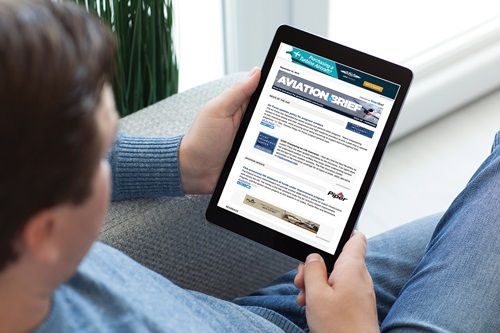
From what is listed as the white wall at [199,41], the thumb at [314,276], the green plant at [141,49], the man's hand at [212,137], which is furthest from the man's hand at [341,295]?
the white wall at [199,41]

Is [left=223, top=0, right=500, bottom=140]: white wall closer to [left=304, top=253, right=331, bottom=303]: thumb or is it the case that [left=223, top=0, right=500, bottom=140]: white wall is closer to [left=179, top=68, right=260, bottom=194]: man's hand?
[left=179, top=68, right=260, bottom=194]: man's hand

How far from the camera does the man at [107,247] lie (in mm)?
535

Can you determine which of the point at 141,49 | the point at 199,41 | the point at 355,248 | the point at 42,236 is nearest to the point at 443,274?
the point at 355,248

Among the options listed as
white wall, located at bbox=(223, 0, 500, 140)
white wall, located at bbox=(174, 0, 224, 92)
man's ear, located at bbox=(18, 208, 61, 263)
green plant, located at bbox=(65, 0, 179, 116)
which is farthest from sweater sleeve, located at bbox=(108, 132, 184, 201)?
white wall, located at bbox=(223, 0, 500, 140)

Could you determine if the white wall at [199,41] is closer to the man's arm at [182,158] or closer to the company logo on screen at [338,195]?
the man's arm at [182,158]

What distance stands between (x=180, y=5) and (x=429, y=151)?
2.30 feet

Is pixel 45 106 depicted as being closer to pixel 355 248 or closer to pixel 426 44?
pixel 355 248

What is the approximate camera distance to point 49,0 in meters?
0.60

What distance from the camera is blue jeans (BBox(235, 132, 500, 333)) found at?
2.93ft

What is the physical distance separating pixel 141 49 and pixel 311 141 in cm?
50

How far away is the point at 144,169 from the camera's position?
1.04 meters

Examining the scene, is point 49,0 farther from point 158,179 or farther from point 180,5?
point 180,5

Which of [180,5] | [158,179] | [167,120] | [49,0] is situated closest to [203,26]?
[180,5]

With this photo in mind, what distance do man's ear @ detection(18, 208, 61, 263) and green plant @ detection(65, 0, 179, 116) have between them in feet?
2.48
